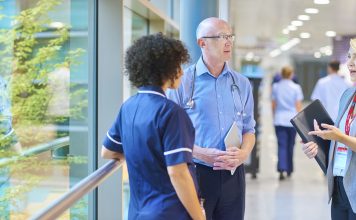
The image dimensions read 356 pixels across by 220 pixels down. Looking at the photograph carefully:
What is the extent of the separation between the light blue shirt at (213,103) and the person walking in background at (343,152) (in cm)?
41

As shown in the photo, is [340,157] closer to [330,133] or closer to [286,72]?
[330,133]

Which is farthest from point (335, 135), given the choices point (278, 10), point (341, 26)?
point (341, 26)

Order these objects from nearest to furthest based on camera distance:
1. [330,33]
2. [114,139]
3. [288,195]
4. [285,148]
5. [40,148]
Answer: [114,139], [40,148], [288,195], [285,148], [330,33]

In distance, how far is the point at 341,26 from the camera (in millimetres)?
13477

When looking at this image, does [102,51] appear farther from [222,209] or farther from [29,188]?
[222,209]

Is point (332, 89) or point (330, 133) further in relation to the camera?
point (332, 89)

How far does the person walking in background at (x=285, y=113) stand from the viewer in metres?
7.94

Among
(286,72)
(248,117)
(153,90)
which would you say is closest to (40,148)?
(248,117)

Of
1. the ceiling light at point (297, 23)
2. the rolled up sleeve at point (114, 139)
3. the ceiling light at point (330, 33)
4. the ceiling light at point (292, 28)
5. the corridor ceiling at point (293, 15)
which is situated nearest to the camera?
the rolled up sleeve at point (114, 139)

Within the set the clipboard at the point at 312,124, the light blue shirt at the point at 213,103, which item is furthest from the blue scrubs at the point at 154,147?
the clipboard at the point at 312,124

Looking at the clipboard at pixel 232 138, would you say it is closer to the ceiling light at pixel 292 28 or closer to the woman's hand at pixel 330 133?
the woman's hand at pixel 330 133

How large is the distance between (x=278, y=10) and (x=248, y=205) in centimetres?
560

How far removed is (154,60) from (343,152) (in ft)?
4.32

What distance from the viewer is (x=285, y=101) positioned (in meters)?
7.98
